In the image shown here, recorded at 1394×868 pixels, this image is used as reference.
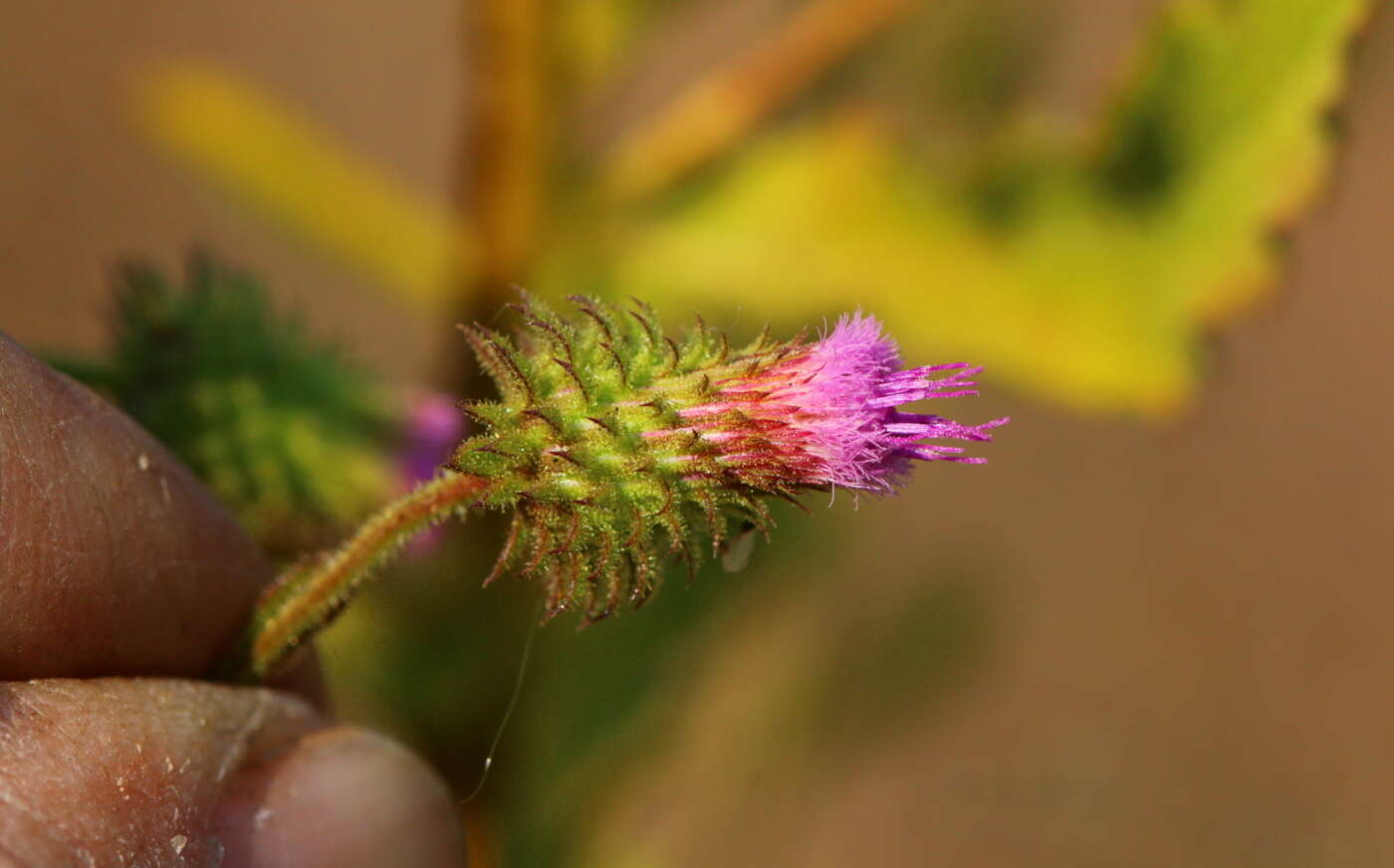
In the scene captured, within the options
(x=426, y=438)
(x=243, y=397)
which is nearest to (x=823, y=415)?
(x=243, y=397)

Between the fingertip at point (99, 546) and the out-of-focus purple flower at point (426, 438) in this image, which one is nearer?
the fingertip at point (99, 546)

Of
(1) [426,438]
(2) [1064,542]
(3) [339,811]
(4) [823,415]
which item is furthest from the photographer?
(2) [1064,542]

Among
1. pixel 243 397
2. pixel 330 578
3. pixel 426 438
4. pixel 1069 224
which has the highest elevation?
pixel 1069 224

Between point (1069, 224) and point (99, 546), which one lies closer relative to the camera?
point (99, 546)

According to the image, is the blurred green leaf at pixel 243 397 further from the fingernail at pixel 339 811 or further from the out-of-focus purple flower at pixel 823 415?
the out-of-focus purple flower at pixel 823 415

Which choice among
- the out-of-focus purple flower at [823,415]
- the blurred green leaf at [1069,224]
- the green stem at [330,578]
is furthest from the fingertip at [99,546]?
the blurred green leaf at [1069,224]

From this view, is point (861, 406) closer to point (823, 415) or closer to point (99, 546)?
point (823, 415)

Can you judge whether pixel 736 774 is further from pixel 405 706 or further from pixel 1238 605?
pixel 1238 605

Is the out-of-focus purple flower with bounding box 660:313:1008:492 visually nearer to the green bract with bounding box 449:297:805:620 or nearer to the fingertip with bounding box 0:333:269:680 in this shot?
the green bract with bounding box 449:297:805:620
